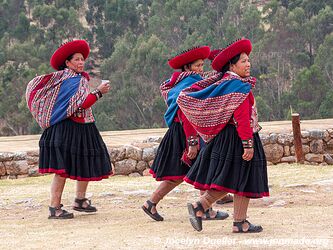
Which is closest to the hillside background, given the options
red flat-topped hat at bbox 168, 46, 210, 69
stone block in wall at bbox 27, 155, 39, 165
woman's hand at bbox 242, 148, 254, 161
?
stone block in wall at bbox 27, 155, 39, 165

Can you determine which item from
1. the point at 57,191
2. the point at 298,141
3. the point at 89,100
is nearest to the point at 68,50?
the point at 89,100

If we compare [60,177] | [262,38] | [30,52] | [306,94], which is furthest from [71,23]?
[60,177]

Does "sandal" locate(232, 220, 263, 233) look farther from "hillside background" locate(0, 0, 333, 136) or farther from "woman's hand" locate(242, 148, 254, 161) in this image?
"hillside background" locate(0, 0, 333, 136)

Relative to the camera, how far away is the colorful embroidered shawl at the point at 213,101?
20.4ft

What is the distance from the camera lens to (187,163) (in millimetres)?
7172

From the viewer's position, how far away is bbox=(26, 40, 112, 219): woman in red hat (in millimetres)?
7707

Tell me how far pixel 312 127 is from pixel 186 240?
10.7m

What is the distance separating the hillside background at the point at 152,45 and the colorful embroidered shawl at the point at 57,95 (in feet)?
89.7

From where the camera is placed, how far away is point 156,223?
7.11 m

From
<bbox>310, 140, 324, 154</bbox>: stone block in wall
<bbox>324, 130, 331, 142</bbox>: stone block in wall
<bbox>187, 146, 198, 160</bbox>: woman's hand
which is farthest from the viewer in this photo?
<bbox>324, 130, 331, 142</bbox>: stone block in wall

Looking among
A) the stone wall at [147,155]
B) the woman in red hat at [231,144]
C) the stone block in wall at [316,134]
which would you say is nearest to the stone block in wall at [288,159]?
the stone wall at [147,155]

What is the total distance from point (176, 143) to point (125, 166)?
6.17m

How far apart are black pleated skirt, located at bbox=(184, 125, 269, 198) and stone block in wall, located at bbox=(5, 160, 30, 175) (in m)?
7.10

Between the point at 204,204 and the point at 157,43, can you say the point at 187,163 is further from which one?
the point at 157,43
